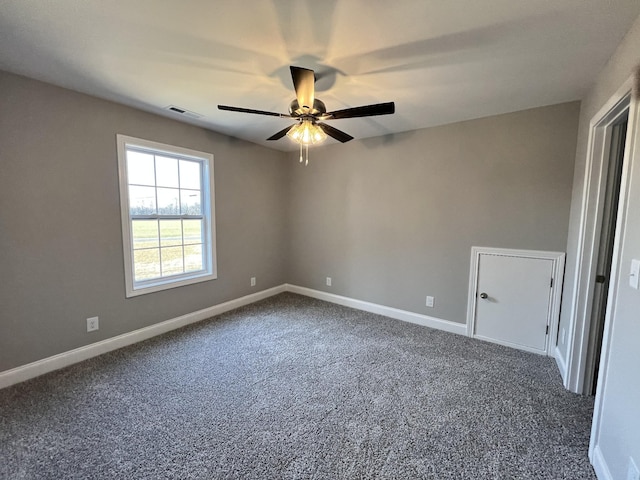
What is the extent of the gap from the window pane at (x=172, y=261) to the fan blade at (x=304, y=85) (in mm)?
2325

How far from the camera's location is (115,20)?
151 cm

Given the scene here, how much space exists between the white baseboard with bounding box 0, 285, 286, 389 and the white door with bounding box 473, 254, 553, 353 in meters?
3.09

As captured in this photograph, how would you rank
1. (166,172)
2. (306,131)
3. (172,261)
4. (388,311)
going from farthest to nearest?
(388,311), (172,261), (166,172), (306,131)

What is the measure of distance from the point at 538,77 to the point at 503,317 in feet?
7.20

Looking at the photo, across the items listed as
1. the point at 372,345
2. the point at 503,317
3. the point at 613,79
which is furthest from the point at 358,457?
→ the point at 613,79

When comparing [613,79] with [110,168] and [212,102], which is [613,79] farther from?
[110,168]

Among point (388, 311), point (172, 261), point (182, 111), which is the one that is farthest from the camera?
point (388, 311)

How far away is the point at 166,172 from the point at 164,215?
0.49 metres

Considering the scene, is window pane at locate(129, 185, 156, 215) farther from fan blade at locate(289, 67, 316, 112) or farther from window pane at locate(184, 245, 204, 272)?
fan blade at locate(289, 67, 316, 112)

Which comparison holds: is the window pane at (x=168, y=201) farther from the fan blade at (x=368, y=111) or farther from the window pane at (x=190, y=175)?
the fan blade at (x=368, y=111)

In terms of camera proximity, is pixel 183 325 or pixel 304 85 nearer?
pixel 304 85

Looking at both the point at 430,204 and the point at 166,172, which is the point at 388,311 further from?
the point at 166,172

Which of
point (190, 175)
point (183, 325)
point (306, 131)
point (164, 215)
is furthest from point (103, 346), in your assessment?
point (306, 131)

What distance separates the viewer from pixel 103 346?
8.62 ft
